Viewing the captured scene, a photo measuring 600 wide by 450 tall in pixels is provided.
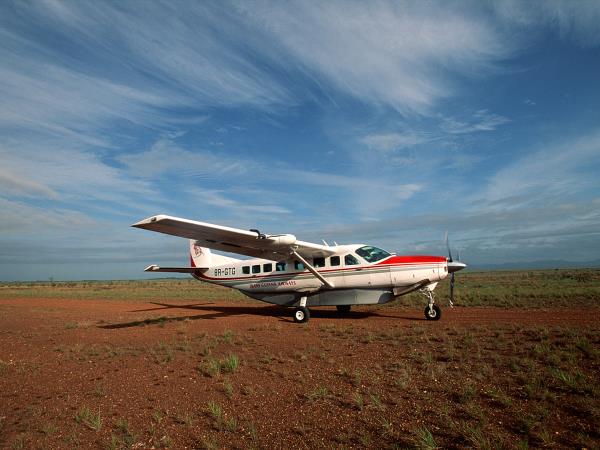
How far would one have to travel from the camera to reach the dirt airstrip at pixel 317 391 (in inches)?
199

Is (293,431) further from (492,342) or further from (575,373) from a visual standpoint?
(492,342)

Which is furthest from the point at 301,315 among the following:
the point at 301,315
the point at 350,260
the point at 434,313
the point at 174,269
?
the point at 174,269

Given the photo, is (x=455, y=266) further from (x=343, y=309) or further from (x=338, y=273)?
(x=343, y=309)

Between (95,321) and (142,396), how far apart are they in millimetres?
12828

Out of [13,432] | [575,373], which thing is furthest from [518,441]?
[13,432]

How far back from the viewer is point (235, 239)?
14758 millimetres

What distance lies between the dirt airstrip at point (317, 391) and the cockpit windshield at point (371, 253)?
187 inches

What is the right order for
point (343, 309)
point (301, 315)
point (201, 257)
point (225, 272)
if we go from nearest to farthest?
1. point (301, 315)
2. point (343, 309)
3. point (225, 272)
4. point (201, 257)

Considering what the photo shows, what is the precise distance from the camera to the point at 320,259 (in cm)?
1702

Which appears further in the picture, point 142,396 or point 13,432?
point 142,396

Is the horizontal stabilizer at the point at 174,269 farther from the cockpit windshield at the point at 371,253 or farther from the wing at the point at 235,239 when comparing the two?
the cockpit windshield at the point at 371,253

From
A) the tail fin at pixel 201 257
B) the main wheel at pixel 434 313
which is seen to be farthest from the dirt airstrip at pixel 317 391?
the tail fin at pixel 201 257

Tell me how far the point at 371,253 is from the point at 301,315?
423cm

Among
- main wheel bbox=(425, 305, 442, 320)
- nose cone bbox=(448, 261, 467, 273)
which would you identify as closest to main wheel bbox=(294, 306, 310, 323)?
main wheel bbox=(425, 305, 442, 320)
